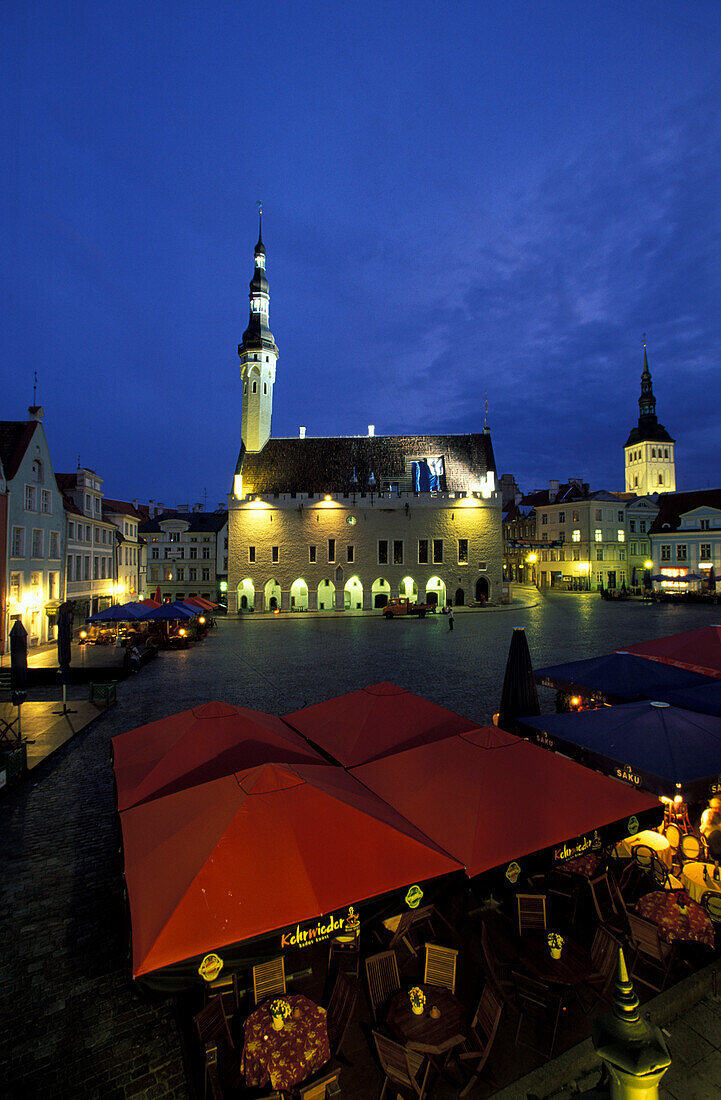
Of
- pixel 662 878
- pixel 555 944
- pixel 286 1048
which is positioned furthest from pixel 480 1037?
pixel 662 878

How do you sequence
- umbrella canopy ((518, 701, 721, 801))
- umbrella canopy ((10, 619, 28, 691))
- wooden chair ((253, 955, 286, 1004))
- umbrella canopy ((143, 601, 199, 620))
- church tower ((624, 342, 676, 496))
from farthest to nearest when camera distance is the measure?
church tower ((624, 342, 676, 496)) → umbrella canopy ((143, 601, 199, 620)) → umbrella canopy ((10, 619, 28, 691)) → umbrella canopy ((518, 701, 721, 801)) → wooden chair ((253, 955, 286, 1004))

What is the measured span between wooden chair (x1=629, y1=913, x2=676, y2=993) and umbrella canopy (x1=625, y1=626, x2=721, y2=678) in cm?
569

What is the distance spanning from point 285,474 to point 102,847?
141 ft

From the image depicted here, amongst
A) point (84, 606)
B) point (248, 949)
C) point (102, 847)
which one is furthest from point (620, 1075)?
point (84, 606)

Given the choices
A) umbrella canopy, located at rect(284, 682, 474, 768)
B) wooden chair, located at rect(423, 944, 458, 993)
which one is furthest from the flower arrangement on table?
umbrella canopy, located at rect(284, 682, 474, 768)

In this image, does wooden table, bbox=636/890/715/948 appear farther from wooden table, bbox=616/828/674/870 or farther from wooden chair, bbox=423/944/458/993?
wooden chair, bbox=423/944/458/993

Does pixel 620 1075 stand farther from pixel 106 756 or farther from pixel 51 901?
pixel 106 756

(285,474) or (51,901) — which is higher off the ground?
(285,474)

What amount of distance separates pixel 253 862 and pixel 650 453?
295ft

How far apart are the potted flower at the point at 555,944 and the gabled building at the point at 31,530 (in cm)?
2441

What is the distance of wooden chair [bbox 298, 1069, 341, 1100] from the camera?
3.63 metres

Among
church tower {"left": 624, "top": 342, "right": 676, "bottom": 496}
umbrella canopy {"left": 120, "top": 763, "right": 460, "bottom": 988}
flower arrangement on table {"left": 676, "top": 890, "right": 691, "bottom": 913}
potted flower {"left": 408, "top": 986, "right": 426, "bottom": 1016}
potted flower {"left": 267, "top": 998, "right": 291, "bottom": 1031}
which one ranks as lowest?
potted flower {"left": 408, "top": 986, "right": 426, "bottom": 1016}

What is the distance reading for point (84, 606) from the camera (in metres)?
32.3

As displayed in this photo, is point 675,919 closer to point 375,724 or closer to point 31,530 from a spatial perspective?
point 375,724
